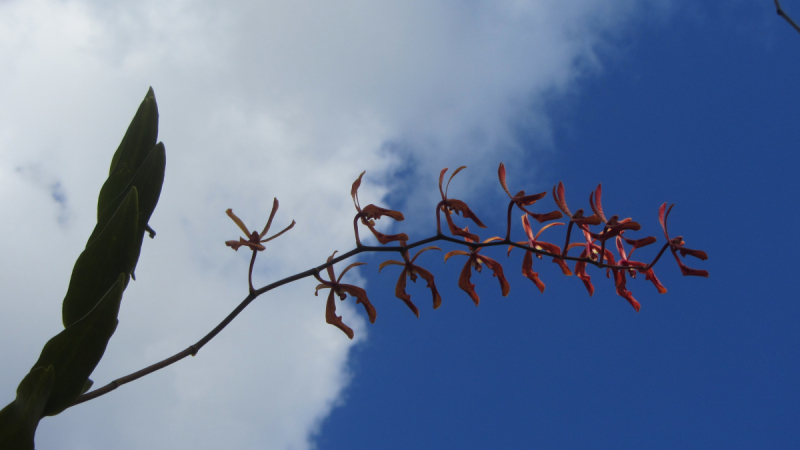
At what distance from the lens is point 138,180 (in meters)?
1.10

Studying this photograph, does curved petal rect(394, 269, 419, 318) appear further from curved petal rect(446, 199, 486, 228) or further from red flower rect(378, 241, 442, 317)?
curved petal rect(446, 199, 486, 228)

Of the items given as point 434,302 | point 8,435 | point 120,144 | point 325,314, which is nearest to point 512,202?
point 434,302

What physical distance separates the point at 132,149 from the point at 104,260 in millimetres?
314

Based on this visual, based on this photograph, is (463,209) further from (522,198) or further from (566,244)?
(566,244)

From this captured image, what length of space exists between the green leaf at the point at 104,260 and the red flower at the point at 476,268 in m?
0.76

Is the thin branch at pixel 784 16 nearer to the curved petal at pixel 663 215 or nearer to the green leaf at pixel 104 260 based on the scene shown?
the curved petal at pixel 663 215

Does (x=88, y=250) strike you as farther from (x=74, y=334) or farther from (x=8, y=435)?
(x=8, y=435)

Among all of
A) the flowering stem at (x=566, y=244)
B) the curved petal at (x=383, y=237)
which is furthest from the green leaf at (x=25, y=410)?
the flowering stem at (x=566, y=244)

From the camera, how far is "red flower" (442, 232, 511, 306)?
142 cm

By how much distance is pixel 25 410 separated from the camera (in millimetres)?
893

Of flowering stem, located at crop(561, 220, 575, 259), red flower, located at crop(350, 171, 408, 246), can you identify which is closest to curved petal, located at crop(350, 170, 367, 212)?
red flower, located at crop(350, 171, 408, 246)

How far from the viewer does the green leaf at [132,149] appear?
3.97 feet

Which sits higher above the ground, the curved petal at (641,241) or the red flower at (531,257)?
the curved petal at (641,241)

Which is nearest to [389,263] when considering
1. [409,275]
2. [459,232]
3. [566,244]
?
[409,275]
